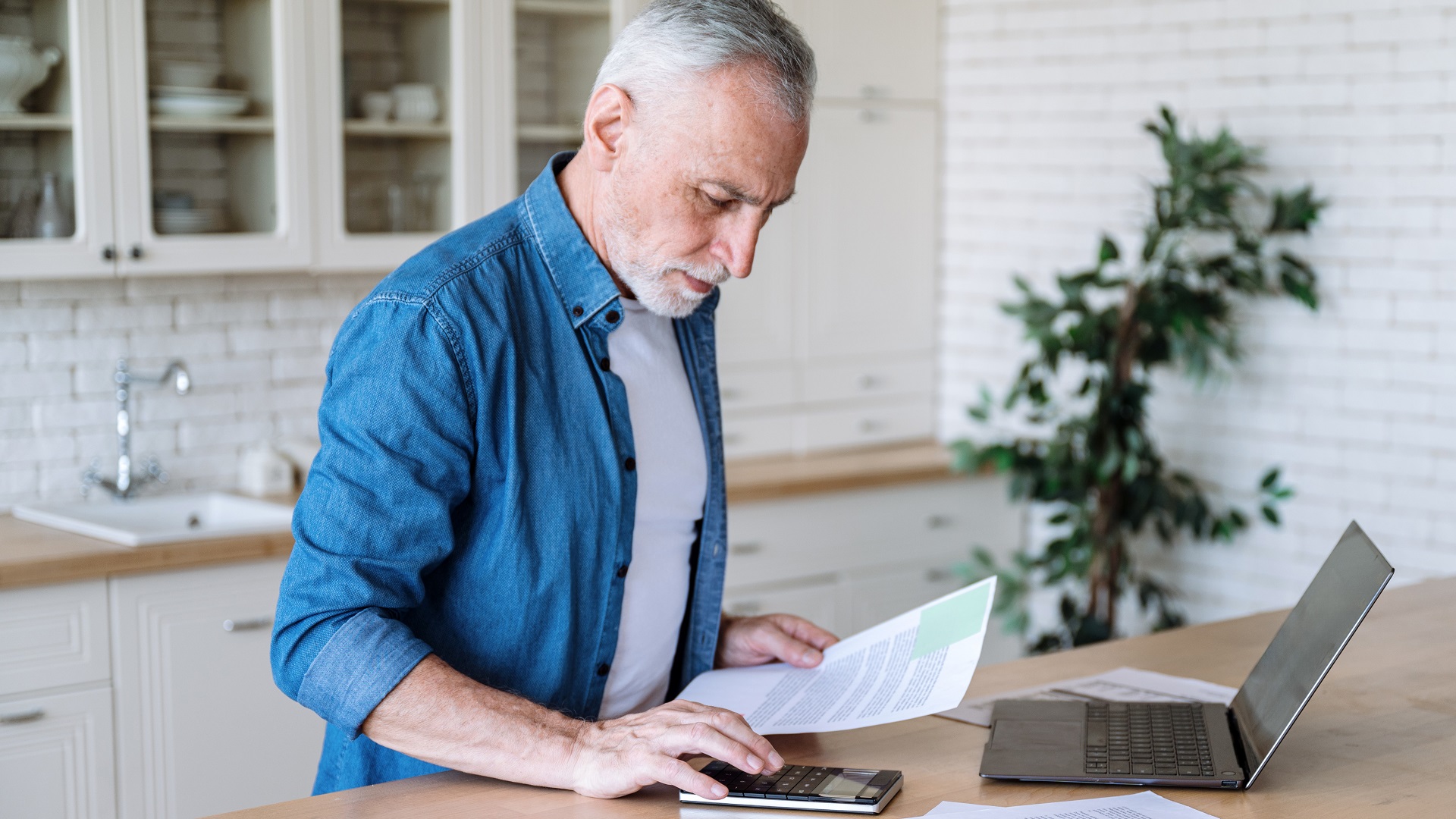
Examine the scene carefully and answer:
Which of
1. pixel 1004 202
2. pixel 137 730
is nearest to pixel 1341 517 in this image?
pixel 1004 202

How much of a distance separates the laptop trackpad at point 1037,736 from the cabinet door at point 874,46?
2706 mm

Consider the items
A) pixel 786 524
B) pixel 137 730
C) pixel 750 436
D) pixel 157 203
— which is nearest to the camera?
pixel 137 730

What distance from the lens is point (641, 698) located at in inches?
66.4

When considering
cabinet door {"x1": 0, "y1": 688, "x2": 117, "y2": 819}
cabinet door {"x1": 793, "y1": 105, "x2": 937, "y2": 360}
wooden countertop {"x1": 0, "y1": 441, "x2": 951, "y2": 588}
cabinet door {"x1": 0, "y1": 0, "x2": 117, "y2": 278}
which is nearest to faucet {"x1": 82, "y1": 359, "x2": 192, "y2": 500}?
wooden countertop {"x1": 0, "y1": 441, "x2": 951, "y2": 588}

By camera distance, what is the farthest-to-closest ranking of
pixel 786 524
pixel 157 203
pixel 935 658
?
1. pixel 786 524
2. pixel 157 203
3. pixel 935 658

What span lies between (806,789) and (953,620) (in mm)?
285

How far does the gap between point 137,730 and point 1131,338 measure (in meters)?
2.44

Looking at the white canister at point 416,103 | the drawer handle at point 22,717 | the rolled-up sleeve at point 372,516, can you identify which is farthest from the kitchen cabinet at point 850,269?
the rolled-up sleeve at point 372,516

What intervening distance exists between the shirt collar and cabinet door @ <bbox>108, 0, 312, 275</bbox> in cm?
185

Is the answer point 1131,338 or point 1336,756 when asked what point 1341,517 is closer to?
point 1131,338

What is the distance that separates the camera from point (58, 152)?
2.97 m

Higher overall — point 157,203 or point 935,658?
point 157,203

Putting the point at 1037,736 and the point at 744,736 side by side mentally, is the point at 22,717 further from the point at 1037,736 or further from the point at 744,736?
the point at 1037,736

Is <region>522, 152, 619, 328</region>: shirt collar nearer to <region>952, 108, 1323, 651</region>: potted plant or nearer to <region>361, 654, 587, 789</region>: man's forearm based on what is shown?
<region>361, 654, 587, 789</region>: man's forearm
